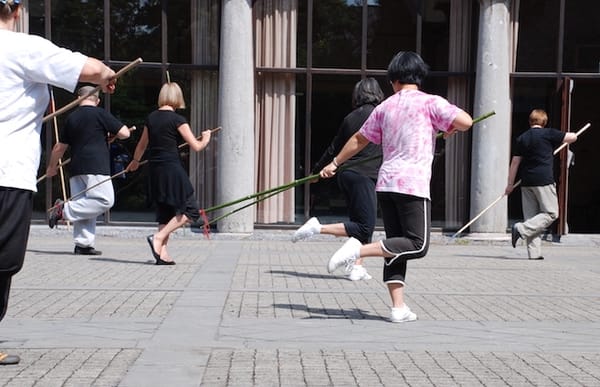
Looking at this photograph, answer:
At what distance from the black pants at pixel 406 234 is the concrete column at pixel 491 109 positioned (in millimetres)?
7159

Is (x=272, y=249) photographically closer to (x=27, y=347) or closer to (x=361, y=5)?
(x=361, y=5)

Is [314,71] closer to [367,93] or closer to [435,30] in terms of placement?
[435,30]

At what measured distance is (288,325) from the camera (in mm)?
5820

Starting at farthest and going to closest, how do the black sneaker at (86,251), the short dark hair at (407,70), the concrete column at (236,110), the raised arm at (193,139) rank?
the concrete column at (236,110) < the black sneaker at (86,251) < the raised arm at (193,139) < the short dark hair at (407,70)

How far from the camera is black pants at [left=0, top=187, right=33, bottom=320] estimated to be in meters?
4.39

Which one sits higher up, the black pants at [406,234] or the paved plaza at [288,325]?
the black pants at [406,234]

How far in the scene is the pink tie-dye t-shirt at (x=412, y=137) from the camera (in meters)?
5.90

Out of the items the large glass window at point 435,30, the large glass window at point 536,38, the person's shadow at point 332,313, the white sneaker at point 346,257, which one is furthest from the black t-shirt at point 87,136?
the large glass window at point 536,38

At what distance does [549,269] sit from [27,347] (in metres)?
6.49

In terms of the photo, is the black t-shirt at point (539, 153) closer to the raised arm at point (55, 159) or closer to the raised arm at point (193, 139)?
the raised arm at point (193, 139)

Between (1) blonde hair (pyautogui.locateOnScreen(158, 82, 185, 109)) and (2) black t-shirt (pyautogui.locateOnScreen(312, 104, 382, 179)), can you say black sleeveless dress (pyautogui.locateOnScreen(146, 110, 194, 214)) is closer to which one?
(1) blonde hair (pyautogui.locateOnScreen(158, 82, 185, 109))

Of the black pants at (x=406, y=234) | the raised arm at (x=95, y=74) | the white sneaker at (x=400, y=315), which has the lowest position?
Result: the white sneaker at (x=400, y=315)

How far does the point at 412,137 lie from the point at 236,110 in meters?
7.07

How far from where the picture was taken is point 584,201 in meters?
15.5
